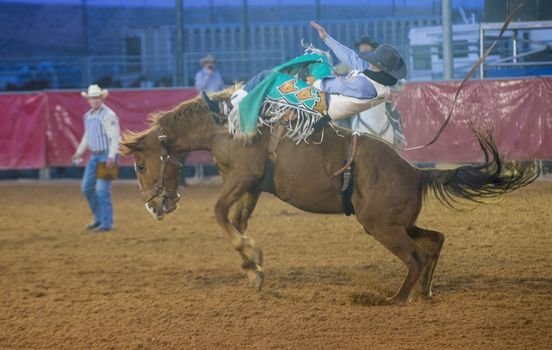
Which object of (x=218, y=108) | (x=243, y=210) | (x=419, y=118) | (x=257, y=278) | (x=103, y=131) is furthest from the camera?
(x=419, y=118)

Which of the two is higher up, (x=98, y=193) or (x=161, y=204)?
(x=161, y=204)

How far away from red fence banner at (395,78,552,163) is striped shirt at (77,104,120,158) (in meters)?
5.44

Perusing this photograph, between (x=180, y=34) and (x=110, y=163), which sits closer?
(x=110, y=163)

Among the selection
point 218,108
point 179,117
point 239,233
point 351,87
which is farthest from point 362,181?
point 179,117

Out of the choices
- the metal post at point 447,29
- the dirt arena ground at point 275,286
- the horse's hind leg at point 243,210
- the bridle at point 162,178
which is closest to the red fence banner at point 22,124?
the dirt arena ground at point 275,286

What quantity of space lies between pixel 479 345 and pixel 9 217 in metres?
8.11

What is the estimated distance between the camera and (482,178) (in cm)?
604

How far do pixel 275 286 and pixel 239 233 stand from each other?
644 millimetres

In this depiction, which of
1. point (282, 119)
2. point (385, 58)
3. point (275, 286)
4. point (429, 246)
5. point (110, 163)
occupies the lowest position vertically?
point (275, 286)

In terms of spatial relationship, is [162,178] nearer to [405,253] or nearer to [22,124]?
[405,253]

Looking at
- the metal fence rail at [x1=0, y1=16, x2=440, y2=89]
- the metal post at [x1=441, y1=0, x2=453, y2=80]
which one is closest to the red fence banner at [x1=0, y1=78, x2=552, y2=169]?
the metal post at [x1=441, y1=0, x2=453, y2=80]

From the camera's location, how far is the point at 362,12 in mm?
23938

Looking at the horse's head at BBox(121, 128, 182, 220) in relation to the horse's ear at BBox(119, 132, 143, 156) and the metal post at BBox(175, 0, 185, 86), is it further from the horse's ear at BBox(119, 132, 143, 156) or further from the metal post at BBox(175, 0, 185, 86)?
the metal post at BBox(175, 0, 185, 86)

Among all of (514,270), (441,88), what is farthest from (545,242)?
(441,88)
